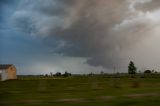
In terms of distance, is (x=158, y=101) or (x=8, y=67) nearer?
(x=158, y=101)

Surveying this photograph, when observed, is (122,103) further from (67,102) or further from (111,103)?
(67,102)

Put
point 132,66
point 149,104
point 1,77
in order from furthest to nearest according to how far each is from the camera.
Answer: point 132,66 → point 1,77 → point 149,104

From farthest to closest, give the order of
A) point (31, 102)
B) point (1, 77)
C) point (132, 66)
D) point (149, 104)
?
point (132, 66), point (1, 77), point (31, 102), point (149, 104)

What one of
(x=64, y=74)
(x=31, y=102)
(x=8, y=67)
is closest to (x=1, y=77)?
(x=8, y=67)

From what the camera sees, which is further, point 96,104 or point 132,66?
point 132,66

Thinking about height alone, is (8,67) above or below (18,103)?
above

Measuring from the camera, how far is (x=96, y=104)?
23969 millimetres

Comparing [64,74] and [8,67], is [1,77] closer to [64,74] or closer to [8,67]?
[8,67]

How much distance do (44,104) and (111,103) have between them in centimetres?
445

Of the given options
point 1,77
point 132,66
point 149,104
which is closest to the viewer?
point 149,104

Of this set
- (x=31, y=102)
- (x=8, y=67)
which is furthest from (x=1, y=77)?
(x=31, y=102)

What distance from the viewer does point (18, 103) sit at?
25094 millimetres

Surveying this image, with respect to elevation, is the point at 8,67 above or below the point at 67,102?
above

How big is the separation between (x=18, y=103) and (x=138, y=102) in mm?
8163
